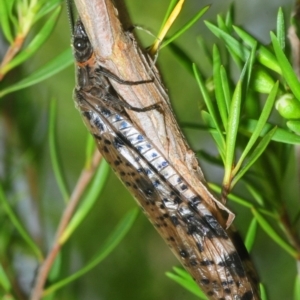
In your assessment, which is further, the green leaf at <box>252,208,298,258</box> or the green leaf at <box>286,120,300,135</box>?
the green leaf at <box>252,208,298,258</box>

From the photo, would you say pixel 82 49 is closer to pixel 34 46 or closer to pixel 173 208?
pixel 34 46

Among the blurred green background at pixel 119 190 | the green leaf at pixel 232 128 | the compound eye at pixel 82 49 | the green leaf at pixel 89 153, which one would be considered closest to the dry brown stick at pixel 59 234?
the green leaf at pixel 89 153

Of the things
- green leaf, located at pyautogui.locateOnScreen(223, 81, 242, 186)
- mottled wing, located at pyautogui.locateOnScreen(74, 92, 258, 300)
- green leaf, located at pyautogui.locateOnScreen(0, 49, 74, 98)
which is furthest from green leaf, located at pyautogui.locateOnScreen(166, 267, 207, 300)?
green leaf, located at pyautogui.locateOnScreen(0, 49, 74, 98)

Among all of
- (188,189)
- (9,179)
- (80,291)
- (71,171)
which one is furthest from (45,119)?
(188,189)

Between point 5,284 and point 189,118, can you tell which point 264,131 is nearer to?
Answer: point 5,284

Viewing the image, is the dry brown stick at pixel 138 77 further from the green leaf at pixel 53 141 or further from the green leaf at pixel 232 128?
the green leaf at pixel 53 141

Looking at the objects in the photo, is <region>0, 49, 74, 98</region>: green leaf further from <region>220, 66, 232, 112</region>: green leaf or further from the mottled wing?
<region>220, 66, 232, 112</region>: green leaf
